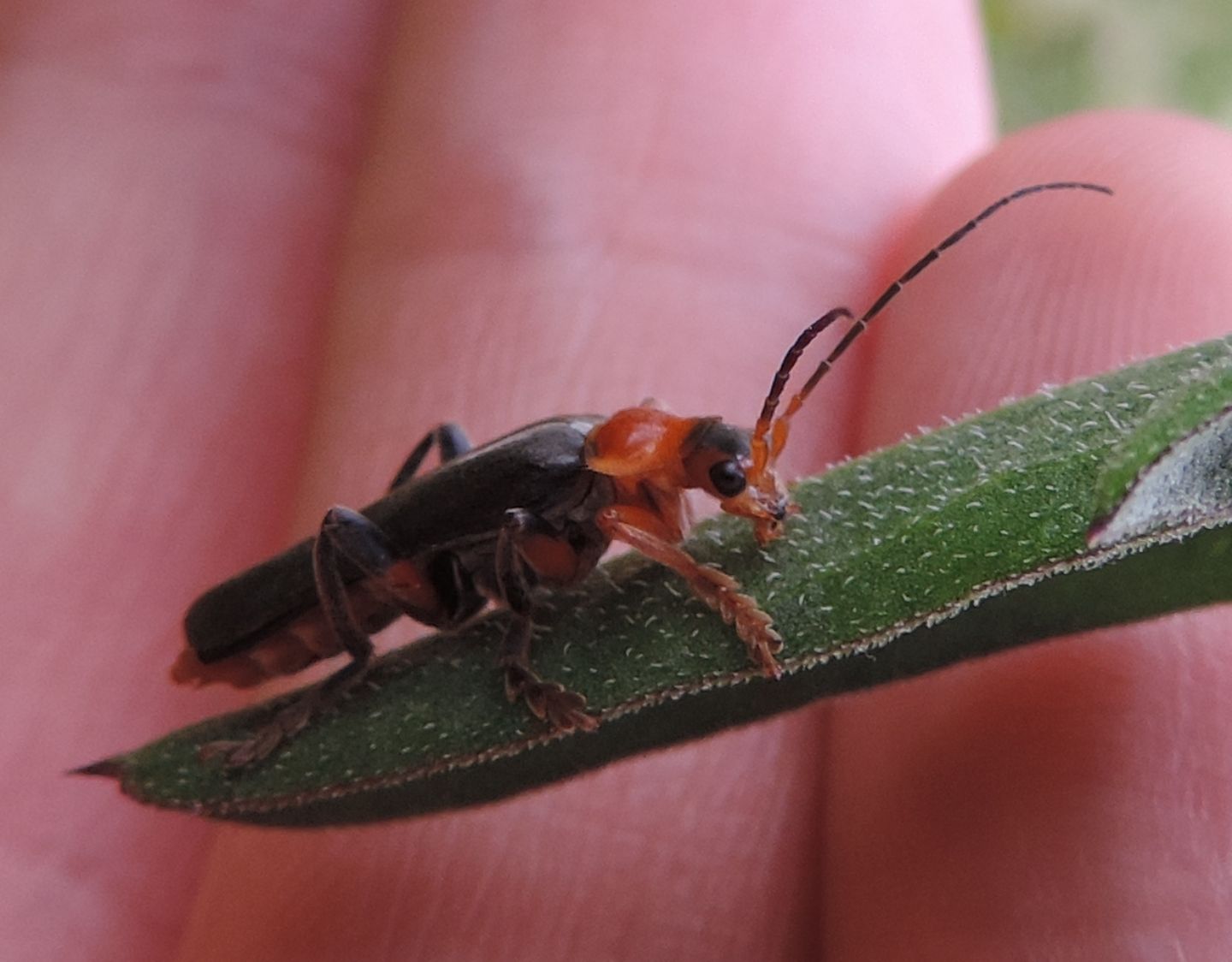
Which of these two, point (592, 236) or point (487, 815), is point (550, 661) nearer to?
point (487, 815)

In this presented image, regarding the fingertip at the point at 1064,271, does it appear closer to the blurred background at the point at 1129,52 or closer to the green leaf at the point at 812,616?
the green leaf at the point at 812,616

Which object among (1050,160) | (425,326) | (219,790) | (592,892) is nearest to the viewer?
(219,790)

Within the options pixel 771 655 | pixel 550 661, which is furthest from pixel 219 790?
pixel 771 655

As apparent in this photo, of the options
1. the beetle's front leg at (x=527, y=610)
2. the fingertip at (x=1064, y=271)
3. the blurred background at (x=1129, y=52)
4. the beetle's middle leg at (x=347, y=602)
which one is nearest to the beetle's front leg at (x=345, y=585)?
the beetle's middle leg at (x=347, y=602)

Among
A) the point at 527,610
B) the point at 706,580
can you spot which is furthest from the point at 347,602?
the point at 706,580

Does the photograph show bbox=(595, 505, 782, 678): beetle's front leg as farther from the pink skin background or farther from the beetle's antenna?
the pink skin background

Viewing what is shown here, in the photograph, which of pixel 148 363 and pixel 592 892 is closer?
pixel 592 892
